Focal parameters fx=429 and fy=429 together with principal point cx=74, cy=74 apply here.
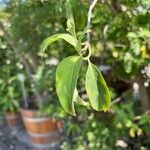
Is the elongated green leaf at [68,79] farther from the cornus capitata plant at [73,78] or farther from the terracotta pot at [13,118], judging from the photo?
the terracotta pot at [13,118]

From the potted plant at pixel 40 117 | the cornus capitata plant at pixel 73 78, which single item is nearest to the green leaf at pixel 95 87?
the cornus capitata plant at pixel 73 78

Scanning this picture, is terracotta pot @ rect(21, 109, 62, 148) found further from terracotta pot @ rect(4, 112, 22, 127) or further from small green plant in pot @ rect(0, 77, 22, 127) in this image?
terracotta pot @ rect(4, 112, 22, 127)

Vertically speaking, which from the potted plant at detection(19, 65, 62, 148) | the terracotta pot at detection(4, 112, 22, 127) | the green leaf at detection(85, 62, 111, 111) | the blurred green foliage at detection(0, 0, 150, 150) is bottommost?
the terracotta pot at detection(4, 112, 22, 127)

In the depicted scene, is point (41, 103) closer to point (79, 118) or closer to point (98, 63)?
point (79, 118)

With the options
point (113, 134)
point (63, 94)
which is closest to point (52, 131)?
point (113, 134)

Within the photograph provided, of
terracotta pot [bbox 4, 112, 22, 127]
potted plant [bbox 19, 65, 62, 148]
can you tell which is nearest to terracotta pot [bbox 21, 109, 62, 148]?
potted plant [bbox 19, 65, 62, 148]

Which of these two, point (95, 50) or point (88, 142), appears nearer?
point (95, 50)
